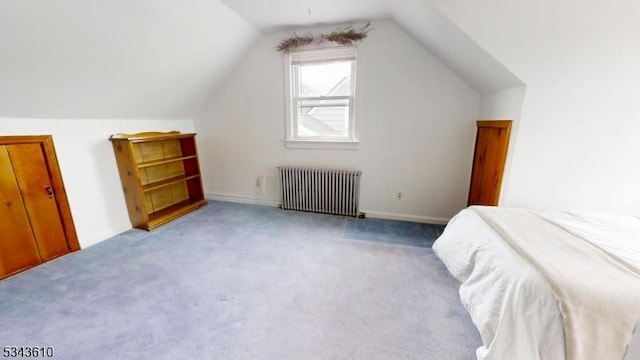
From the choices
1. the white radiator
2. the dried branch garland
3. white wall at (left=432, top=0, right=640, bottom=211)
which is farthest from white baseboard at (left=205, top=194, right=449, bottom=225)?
the dried branch garland

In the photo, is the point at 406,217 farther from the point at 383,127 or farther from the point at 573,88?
the point at 573,88

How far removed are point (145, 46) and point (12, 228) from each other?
1.92 meters

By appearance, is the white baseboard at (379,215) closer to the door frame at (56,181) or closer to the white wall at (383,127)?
the white wall at (383,127)

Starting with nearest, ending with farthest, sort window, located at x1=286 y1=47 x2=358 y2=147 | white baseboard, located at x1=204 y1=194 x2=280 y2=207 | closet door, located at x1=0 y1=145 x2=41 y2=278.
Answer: closet door, located at x1=0 y1=145 x2=41 y2=278, window, located at x1=286 y1=47 x2=358 y2=147, white baseboard, located at x1=204 y1=194 x2=280 y2=207

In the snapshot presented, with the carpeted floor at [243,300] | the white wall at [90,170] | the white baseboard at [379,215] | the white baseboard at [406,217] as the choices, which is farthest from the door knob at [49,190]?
the white baseboard at [406,217]

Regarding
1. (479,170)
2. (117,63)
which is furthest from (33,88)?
(479,170)

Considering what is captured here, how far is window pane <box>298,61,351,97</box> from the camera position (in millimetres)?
3227

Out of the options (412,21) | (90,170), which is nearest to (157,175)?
(90,170)

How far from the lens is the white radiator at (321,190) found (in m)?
3.33

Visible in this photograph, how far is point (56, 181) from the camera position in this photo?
93.9 inches

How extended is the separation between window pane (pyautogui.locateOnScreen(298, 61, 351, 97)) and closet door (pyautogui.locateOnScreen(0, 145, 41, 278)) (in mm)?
2920

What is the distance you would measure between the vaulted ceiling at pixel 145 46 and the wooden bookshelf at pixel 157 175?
368mm

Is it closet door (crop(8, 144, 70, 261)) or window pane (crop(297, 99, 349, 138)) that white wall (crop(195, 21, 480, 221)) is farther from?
closet door (crop(8, 144, 70, 261))

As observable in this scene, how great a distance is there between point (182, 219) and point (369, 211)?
97.7 inches
